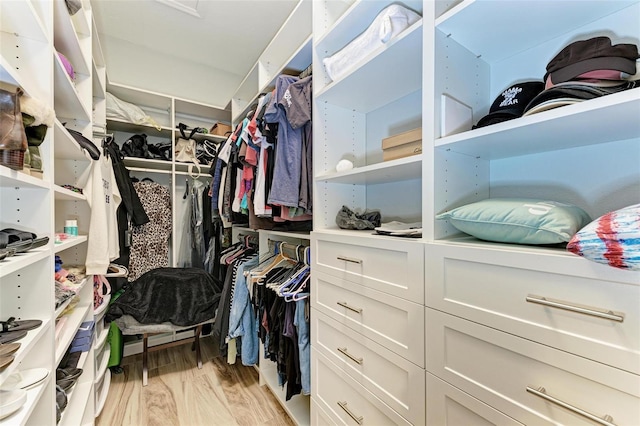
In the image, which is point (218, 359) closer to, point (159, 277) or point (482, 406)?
point (159, 277)

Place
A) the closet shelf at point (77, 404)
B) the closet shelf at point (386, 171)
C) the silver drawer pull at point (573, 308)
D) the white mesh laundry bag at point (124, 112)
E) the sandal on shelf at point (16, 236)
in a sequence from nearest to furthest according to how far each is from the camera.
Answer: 1. the silver drawer pull at point (573, 308)
2. the sandal on shelf at point (16, 236)
3. the closet shelf at point (386, 171)
4. the closet shelf at point (77, 404)
5. the white mesh laundry bag at point (124, 112)

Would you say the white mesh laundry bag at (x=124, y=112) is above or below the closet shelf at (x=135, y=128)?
above

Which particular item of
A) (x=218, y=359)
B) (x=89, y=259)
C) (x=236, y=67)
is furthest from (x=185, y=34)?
(x=218, y=359)

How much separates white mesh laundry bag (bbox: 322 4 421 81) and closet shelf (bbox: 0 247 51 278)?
119 centimetres

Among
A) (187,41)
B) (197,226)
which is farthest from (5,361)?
(187,41)

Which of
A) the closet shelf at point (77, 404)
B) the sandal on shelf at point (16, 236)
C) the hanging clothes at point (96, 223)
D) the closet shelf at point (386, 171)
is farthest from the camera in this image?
the hanging clothes at point (96, 223)

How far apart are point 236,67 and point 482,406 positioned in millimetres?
3306

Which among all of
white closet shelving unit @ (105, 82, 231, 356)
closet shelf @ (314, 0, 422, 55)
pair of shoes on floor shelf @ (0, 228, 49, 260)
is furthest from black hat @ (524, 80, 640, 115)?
white closet shelving unit @ (105, 82, 231, 356)

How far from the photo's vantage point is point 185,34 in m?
2.31

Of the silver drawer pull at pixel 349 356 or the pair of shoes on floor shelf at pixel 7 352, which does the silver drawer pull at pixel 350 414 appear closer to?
the silver drawer pull at pixel 349 356

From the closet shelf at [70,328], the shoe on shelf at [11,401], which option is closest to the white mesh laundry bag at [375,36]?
the shoe on shelf at [11,401]

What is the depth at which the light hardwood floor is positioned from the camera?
1666mm

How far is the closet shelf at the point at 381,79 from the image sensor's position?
35.8 inches

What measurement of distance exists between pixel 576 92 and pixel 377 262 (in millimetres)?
674
